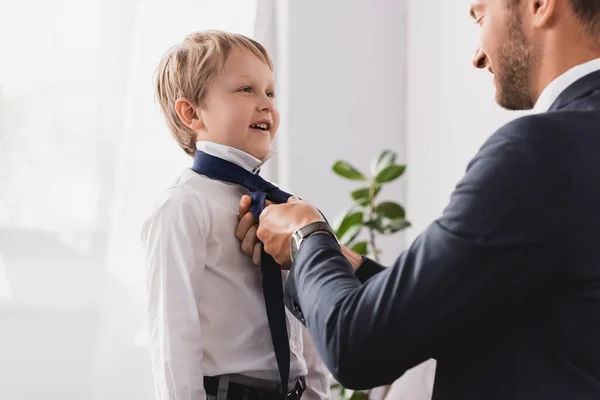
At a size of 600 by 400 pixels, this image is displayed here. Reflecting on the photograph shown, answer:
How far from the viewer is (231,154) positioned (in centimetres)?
148

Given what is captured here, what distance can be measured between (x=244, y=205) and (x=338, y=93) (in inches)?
74.8

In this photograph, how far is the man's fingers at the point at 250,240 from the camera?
1.38 m

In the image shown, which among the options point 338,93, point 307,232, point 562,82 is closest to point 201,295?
point 307,232

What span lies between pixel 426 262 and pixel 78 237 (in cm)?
197

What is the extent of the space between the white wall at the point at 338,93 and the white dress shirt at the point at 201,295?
169 centimetres

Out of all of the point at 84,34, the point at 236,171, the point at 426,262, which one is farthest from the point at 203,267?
the point at 84,34

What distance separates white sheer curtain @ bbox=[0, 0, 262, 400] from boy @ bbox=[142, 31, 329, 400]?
1148 millimetres

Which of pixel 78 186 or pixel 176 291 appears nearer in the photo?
pixel 176 291

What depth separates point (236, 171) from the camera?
1476mm

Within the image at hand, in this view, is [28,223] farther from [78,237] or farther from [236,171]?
[236,171]

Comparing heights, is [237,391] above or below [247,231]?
below

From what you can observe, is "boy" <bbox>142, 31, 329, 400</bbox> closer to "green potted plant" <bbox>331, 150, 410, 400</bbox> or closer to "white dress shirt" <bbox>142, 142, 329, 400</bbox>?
"white dress shirt" <bbox>142, 142, 329, 400</bbox>

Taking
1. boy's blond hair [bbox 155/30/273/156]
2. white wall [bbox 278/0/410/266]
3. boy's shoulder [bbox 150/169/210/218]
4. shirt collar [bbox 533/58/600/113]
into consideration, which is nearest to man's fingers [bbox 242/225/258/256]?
boy's shoulder [bbox 150/169/210/218]

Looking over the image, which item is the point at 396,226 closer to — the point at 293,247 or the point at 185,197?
the point at 185,197
